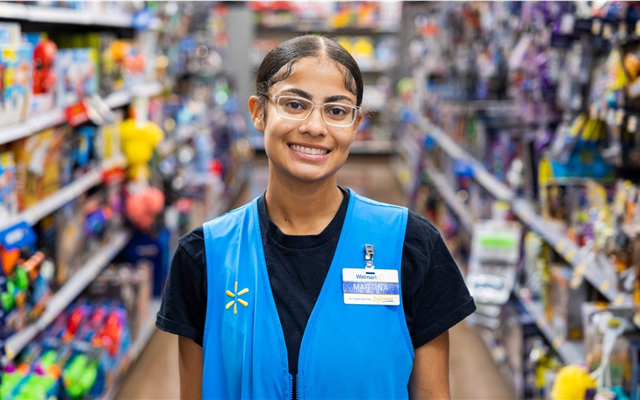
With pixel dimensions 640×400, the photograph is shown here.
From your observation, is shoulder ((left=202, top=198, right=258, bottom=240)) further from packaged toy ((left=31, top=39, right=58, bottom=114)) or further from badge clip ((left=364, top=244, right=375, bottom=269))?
packaged toy ((left=31, top=39, right=58, bottom=114))

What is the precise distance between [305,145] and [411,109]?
7.78 metres

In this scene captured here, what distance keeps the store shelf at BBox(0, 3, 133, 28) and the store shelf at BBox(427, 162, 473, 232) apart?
2.67m

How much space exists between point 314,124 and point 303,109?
0.04 meters

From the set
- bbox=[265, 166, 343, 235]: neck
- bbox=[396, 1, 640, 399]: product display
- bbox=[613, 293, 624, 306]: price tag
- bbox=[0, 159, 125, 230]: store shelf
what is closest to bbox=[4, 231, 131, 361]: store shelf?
bbox=[0, 159, 125, 230]: store shelf

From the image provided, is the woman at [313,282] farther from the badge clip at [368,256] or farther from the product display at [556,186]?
the product display at [556,186]

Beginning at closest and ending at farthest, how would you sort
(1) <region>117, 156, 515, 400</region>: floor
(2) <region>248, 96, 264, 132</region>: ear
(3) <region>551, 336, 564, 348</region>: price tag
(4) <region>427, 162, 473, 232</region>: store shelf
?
(2) <region>248, 96, 264, 132</region>: ear
(3) <region>551, 336, 564, 348</region>: price tag
(1) <region>117, 156, 515, 400</region>: floor
(4) <region>427, 162, 473, 232</region>: store shelf

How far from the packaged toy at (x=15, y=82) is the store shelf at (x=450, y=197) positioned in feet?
10.8

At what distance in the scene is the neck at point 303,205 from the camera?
151 cm

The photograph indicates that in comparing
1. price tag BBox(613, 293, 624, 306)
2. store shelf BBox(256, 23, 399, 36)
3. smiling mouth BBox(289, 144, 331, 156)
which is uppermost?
store shelf BBox(256, 23, 399, 36)

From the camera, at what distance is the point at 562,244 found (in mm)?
3199

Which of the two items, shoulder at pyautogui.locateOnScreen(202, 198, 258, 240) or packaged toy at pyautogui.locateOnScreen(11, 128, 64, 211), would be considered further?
packaged toy at pyautogui.locateOnScreen(11, 128, 64, 211)

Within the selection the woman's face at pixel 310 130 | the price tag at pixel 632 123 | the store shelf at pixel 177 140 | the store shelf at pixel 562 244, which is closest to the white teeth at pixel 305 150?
the woman's face at pixel 310 130

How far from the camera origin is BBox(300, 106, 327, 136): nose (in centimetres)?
142

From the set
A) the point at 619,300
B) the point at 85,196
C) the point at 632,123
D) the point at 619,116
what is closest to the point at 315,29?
the point at 85,196
